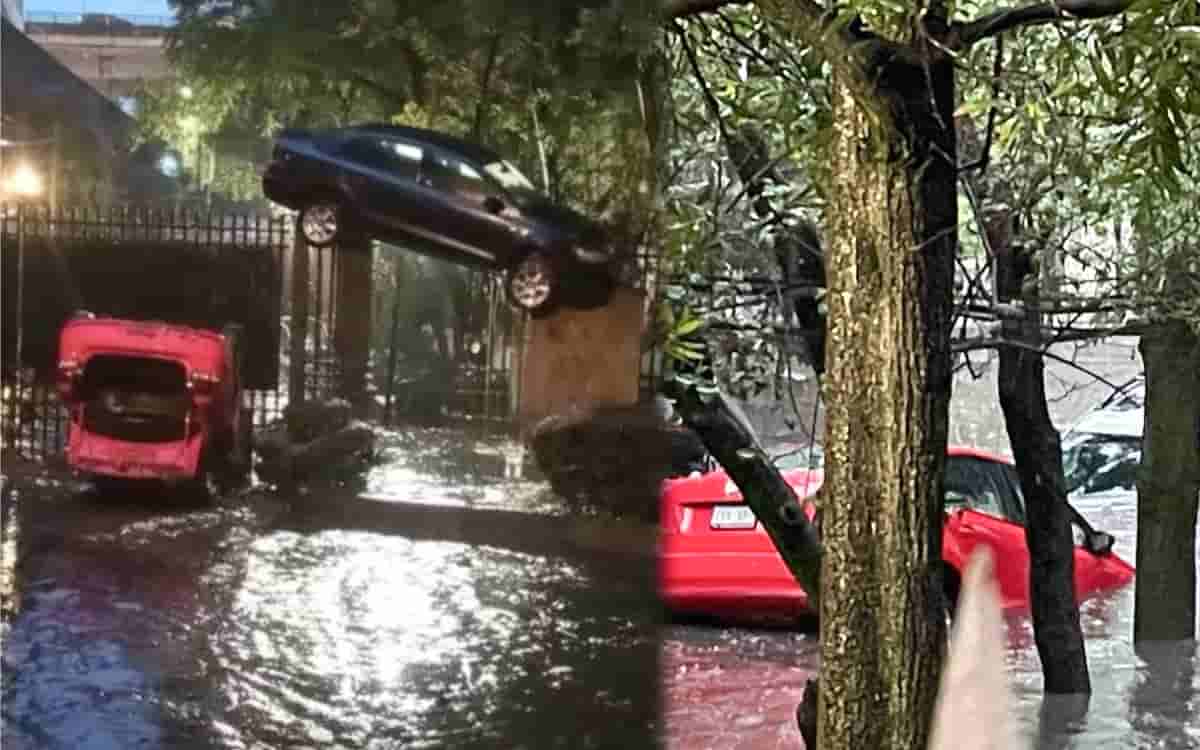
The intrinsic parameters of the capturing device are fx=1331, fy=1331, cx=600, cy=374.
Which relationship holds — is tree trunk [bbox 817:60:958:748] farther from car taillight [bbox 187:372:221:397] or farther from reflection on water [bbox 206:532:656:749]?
car taillight [bbox 187:372:221:397]

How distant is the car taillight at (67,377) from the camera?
780 millimetres

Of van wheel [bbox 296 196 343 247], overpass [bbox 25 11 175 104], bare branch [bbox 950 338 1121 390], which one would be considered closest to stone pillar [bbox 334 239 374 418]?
van wheel [bbox 296 196 343 247]

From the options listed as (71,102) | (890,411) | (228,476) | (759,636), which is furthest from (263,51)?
(759,636)

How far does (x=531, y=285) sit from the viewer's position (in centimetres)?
80

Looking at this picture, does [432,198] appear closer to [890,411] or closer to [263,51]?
[263,51]

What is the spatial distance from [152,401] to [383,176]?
0.19 metres

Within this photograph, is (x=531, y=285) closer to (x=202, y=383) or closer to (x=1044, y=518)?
(x=202, y=383)

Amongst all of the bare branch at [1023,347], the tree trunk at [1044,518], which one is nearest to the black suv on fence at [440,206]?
the bare branch at [1023,347]

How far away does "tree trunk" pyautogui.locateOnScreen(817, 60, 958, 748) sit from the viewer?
1011 millimetres

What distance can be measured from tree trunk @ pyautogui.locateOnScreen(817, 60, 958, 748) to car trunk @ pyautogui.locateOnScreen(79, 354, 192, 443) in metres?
0.51

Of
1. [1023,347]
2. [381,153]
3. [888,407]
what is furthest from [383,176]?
[1023,347]

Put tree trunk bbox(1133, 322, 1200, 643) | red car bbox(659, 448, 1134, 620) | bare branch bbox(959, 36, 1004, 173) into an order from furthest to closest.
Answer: tree trunk bbox(1133, 322, 1200, 643) → red car bbox(659, 448, 1134, 620) → bare branch bbox(959, 36, 1004, 173)

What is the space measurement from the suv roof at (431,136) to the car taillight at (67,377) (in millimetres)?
206

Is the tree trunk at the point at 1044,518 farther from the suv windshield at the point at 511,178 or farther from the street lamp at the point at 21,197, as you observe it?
the street lamp at the point at 21,197
